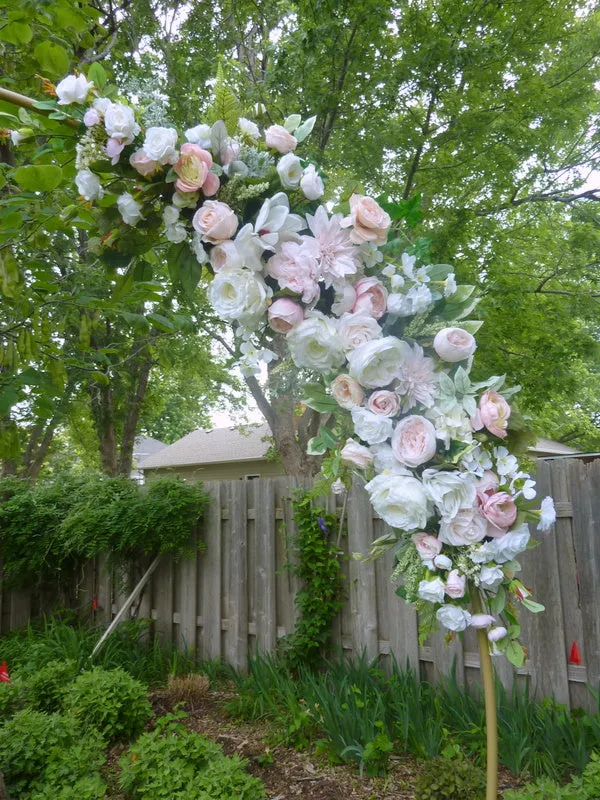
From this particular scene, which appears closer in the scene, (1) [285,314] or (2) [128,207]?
(1) [285,314]

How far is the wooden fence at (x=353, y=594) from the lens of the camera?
323cm

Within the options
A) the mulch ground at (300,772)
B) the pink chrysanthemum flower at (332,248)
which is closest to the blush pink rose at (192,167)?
the pink chrysanthemum flower at (332,248)

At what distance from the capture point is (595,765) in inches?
85.4

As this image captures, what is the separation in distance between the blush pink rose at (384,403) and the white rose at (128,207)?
722 millimetres

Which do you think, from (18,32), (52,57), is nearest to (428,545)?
(52,57)

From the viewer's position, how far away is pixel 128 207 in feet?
4.90

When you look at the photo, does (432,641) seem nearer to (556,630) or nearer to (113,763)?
(556,630)

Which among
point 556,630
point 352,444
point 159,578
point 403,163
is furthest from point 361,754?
point 403,163

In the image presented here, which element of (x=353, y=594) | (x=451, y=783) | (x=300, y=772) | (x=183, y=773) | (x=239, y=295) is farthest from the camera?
(x=353, y=594)

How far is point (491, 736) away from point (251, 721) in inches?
108

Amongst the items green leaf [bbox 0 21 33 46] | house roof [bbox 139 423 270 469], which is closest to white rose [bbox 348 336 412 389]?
green leaf [bbox 0 21 33 46]

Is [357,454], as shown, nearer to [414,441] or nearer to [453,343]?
[414,441]

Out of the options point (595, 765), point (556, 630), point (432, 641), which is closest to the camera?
point (595, 765)

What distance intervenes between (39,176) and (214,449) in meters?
18.4
